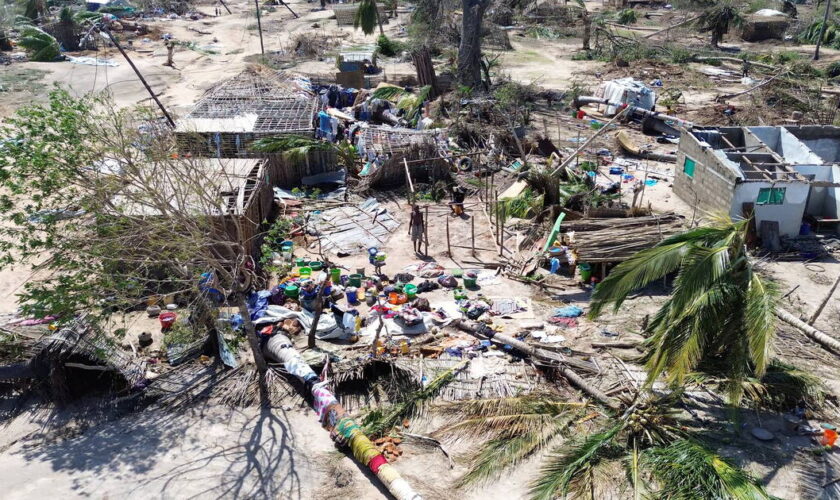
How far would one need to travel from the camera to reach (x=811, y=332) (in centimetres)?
1069

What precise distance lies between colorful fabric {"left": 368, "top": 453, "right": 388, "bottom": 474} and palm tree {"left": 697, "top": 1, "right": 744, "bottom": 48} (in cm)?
3154

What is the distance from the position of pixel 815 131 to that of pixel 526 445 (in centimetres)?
1379

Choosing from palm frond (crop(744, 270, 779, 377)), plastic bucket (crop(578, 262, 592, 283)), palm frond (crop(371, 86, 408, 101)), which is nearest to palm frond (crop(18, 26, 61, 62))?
palm frond (crop(371, 86, 408, 101))

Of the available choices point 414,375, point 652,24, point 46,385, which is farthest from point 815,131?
point 652,24

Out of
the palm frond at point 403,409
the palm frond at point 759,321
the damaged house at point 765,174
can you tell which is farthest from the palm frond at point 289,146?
the palm frond at point 759,321

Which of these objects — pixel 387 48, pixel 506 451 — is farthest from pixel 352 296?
pixel 387 48

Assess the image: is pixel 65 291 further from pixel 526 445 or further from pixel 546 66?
pixel 546 66

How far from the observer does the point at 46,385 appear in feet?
31.4

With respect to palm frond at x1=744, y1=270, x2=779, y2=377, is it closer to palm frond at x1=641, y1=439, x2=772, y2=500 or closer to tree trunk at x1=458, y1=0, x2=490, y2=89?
palm frond at x1=641, y1=439, x2=772, y2=500

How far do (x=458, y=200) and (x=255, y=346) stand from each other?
838 centimetres

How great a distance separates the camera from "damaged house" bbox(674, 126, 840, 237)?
14.2 m

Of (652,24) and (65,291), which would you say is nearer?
(65,291)

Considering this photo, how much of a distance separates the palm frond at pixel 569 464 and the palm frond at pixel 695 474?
18.0 inches

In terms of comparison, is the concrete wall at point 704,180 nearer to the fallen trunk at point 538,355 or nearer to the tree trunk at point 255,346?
the fallen trunk at point 538,355
